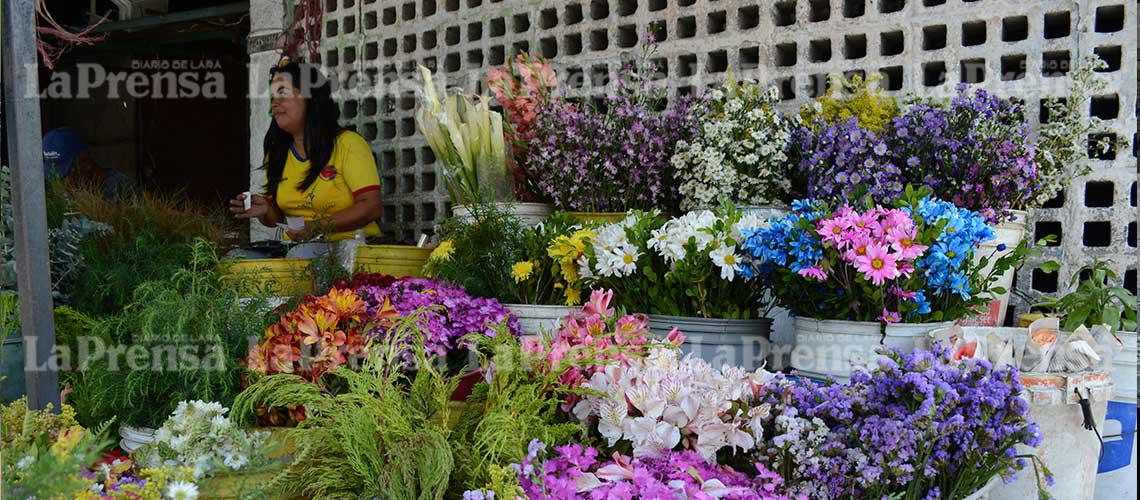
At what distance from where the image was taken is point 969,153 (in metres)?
2.30

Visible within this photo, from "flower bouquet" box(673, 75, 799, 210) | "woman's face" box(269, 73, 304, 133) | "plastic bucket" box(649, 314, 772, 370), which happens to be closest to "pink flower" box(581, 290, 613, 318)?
"plastic bucket" box(649, 314, 772, 370)

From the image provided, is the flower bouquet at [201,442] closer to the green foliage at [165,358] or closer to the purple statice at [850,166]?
the green foliage at [165,358]

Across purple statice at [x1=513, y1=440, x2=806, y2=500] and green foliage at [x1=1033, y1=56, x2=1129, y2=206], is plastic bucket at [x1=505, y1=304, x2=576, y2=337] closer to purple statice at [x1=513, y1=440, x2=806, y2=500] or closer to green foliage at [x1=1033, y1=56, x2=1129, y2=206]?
purple statice at [x1=513, y1=440, x2=806, y2=500]

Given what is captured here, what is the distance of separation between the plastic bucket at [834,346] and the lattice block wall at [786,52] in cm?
94

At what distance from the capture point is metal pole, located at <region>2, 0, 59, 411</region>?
1.83 m

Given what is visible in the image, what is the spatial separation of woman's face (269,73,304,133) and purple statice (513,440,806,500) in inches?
104

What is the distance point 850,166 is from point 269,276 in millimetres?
1769

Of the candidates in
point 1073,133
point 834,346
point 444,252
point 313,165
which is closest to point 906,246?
point 834,346

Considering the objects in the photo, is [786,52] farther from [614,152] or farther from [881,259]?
[881,259]

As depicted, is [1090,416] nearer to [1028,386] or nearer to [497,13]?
[1028,386]

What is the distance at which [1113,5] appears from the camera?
8.41ft

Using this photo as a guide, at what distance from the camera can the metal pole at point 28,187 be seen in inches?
72.2

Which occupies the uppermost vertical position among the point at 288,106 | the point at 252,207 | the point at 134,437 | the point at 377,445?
the point at 288,106

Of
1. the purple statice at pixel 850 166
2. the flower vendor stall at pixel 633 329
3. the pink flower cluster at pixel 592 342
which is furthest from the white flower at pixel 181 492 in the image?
the purple statice at pixel 850 166
